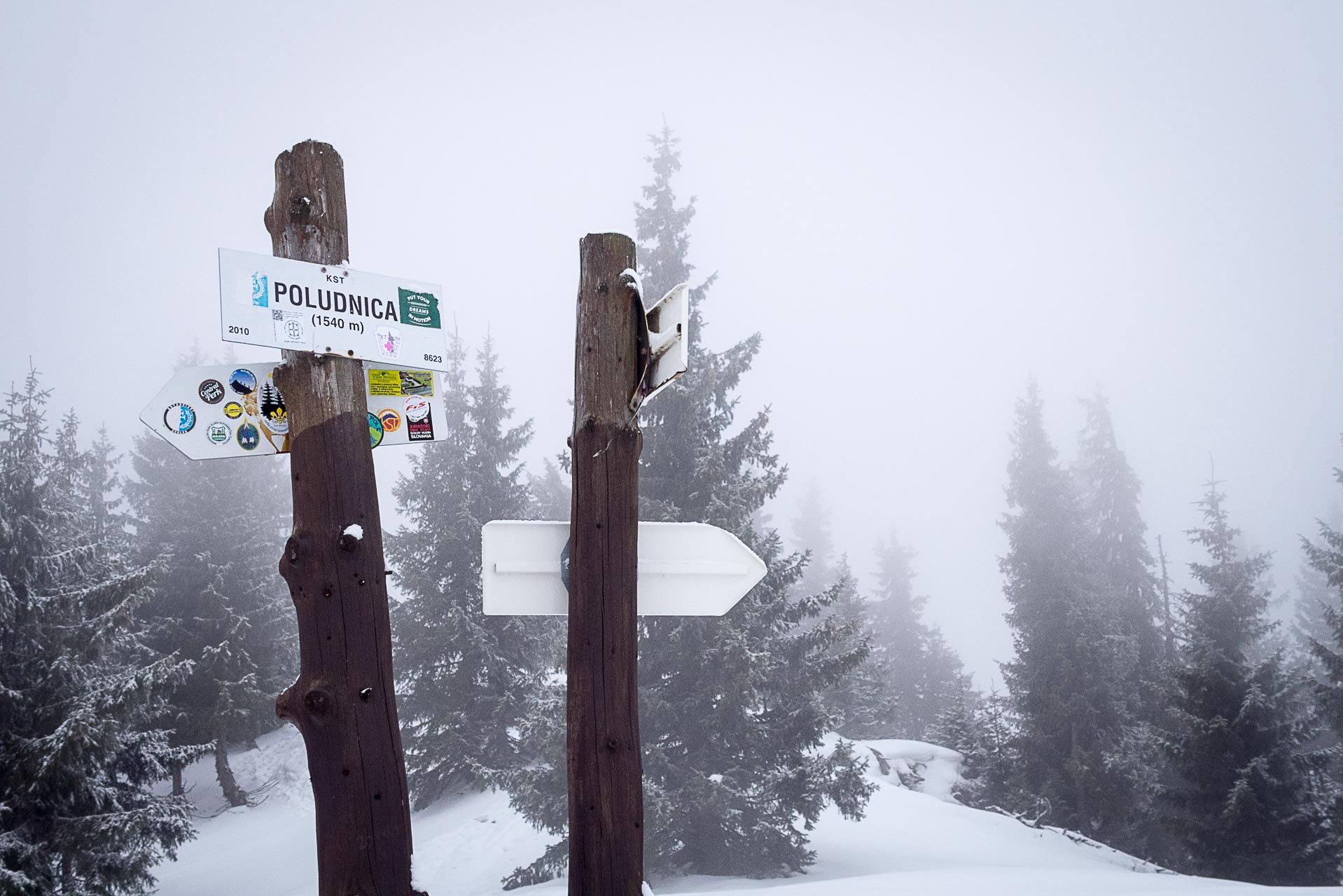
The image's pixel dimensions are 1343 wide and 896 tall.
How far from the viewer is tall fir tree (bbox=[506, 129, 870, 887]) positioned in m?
13.3

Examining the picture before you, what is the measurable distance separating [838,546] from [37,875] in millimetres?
168460

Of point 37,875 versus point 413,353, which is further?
point 37,875

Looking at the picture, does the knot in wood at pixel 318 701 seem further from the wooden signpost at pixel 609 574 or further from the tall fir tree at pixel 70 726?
the tall fir tree at pixel 70 726

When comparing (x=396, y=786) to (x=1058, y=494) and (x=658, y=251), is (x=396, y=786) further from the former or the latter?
(x=1058, y=494)

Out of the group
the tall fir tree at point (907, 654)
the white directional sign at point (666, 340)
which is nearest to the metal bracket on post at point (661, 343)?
the white directional sign at point (666, 340)

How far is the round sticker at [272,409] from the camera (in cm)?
352

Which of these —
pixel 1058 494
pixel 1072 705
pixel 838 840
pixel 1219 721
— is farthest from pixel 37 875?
pixel 1058 494

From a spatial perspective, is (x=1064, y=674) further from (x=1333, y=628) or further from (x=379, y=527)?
(x=379, y=527)

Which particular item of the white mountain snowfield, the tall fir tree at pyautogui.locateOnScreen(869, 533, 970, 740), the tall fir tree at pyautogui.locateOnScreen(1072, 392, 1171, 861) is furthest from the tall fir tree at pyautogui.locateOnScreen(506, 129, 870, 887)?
the tall fir tree at pyautogui.locateOnScreen(869, 533, 970, 740)

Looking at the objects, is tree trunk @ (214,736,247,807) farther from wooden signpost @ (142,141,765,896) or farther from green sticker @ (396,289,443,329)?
green sticker @ (396,289,443,329)

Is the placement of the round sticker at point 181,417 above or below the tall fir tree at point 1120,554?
above

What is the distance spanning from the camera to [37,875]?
30.5ft

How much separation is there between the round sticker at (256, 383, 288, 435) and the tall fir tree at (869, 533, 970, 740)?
115ft

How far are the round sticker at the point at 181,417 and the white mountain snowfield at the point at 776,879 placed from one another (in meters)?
8.19
